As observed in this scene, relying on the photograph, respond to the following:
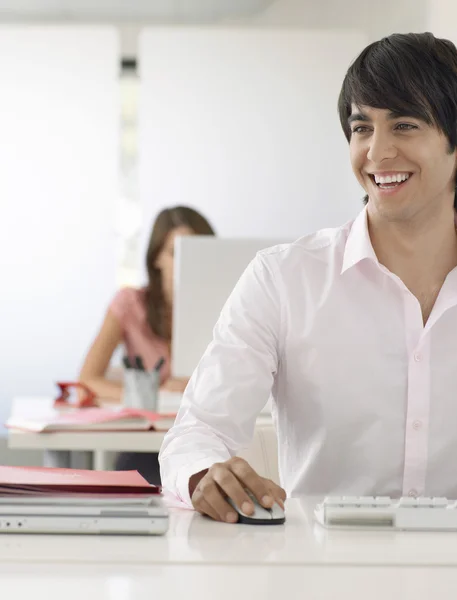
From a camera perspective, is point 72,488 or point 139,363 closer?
point 72,488

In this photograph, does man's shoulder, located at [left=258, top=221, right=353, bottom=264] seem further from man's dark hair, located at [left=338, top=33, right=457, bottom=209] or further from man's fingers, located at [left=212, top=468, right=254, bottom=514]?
man's fingers, located at [left=212, top=468, right=254, bottom=514]

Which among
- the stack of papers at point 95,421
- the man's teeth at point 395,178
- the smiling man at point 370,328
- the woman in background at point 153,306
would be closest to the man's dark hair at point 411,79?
the smiling man at point 370,328

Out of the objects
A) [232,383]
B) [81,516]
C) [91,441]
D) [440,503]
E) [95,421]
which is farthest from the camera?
[95,421]

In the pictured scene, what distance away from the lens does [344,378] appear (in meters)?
1.76

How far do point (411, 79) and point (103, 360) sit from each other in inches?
105

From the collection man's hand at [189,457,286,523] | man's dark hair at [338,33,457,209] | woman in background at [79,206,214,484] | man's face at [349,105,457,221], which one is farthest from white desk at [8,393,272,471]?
woman in background at [79,206,214,484]

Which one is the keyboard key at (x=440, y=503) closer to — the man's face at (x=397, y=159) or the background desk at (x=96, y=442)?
the man's face at (x=397, y=159)

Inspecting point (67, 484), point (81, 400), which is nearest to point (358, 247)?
point (67, 484)

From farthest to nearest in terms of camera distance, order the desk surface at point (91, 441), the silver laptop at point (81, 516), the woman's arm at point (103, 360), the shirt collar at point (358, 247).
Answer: the woman's arm at point (103, 360), the desk surface at point (91, 441), the shirt collar at point (358, 247), the silver laptop at point (81, 516)

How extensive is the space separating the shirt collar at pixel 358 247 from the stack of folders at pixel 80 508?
75cm

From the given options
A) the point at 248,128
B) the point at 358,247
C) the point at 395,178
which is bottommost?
the point at 358,247

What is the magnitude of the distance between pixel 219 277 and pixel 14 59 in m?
3.17

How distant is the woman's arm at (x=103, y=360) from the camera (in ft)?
13.2

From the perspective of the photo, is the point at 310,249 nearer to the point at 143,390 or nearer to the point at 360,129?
the point at 360,129
